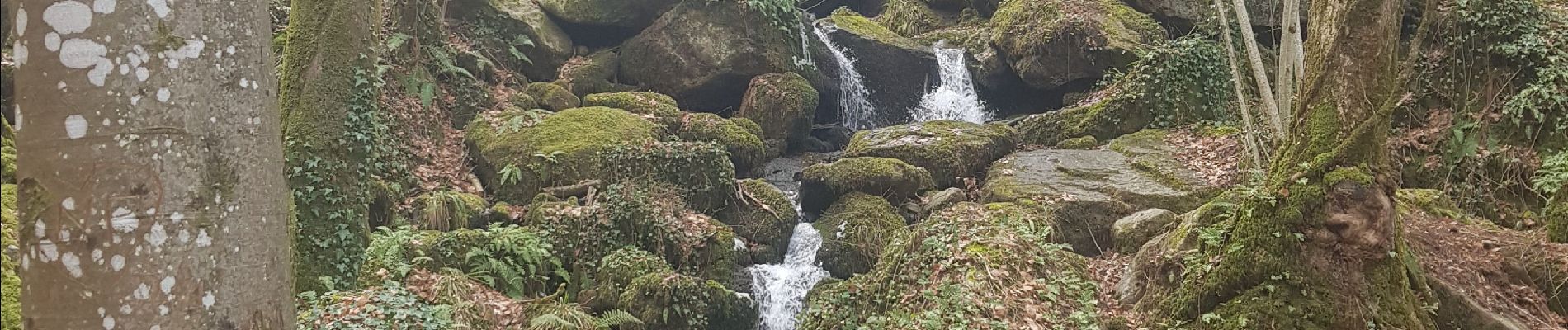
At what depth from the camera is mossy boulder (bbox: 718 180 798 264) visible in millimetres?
9258

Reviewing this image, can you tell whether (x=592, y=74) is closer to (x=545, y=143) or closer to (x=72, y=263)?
(x=545, y=143)

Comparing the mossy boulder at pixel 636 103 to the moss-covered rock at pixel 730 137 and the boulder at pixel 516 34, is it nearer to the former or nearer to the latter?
the moss-covered rock at pixel 730 137

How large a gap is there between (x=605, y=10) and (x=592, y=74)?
124 centimetres

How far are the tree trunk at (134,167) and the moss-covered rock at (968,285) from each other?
4.03 meters

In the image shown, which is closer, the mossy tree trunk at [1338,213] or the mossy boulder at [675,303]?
the mossy tree trunk at [1338,213]

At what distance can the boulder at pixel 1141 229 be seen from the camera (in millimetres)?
7023

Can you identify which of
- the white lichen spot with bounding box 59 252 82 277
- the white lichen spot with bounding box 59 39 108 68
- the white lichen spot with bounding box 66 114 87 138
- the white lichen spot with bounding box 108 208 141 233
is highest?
the white lichen spot with bounding box 59 39 108 68

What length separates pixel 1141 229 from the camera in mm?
7090

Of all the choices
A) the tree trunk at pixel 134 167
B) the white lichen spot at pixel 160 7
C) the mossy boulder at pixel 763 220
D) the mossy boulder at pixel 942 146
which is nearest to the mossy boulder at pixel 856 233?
the mossy boulder at pixel 763 220

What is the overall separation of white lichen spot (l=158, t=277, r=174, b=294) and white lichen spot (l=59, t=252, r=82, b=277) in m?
0.13

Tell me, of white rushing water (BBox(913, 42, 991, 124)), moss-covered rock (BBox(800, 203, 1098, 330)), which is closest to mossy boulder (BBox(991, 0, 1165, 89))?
white rushing water (BBox(913, 42, 991, 124))

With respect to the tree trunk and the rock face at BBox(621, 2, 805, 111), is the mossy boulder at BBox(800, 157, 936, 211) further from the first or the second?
the tree trunk

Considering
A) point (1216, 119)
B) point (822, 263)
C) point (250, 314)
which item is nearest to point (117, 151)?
point (250, 314)

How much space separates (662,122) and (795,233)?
3.10 metres
